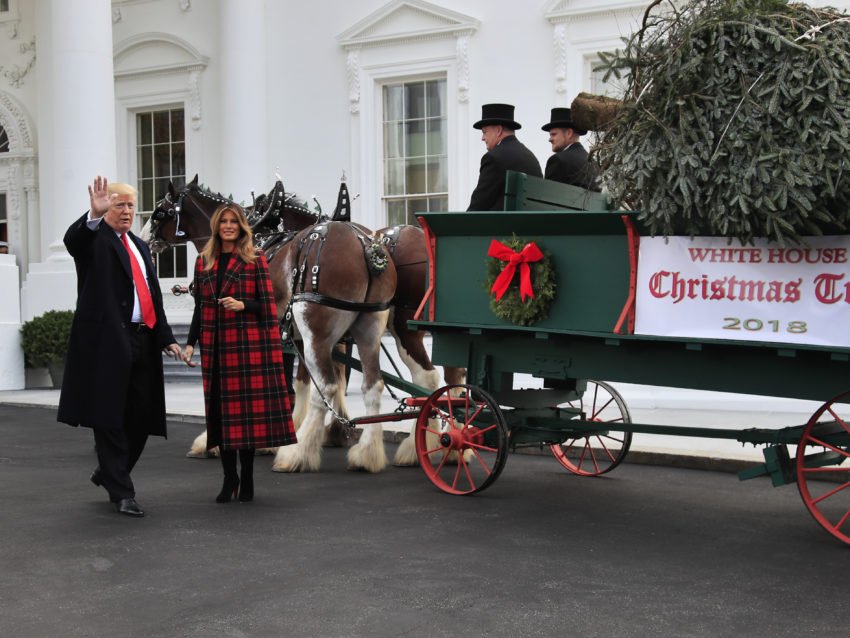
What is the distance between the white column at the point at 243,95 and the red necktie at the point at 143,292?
31.6 ft

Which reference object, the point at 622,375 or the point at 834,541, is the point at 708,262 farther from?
the point at 834,541

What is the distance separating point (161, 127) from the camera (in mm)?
17375

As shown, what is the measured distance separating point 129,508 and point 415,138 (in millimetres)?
9908

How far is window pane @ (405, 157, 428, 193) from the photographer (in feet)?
49.9

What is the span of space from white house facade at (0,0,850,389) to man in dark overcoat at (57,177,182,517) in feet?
27.7

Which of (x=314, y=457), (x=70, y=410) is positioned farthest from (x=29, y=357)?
(x=70, y=410)

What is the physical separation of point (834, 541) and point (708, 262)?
5.28 ft

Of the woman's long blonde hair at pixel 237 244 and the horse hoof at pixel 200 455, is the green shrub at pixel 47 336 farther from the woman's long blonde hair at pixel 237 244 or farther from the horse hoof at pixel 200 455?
the woman's long blonde hair at pixel 237 244

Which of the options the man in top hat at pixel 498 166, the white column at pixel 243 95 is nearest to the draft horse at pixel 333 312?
the man in top hat at pixel 498 166

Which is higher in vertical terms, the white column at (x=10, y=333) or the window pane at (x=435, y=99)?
the window pane at (x=435, y=99)

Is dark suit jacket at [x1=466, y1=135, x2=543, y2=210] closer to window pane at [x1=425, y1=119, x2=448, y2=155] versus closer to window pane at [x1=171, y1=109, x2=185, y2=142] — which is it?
window pane at [x1=425, y1=119, x2=448, y2=155]

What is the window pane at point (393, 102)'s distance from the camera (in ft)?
50.3

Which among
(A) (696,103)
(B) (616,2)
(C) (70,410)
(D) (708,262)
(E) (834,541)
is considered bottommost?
(E) (834,541)

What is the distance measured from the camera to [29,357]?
589 inches
